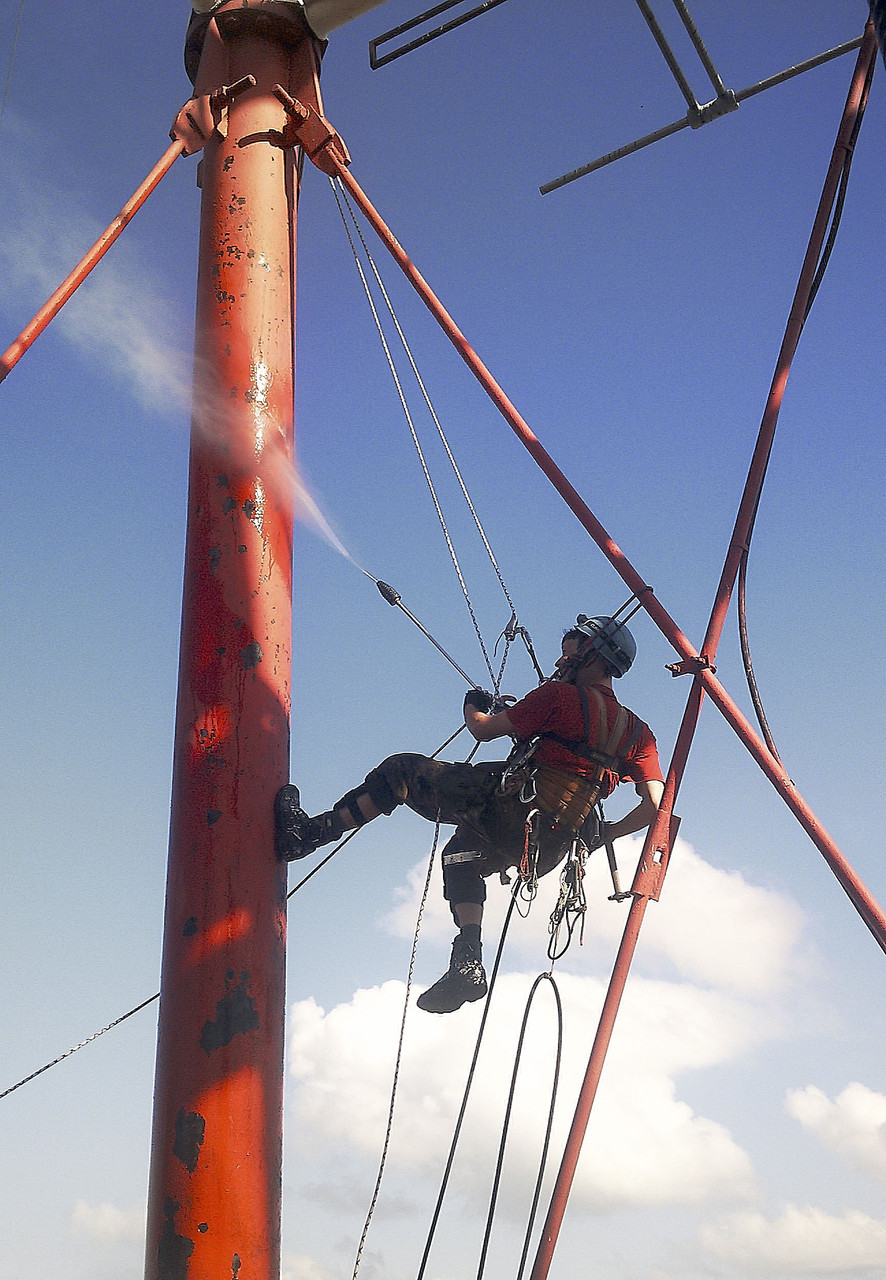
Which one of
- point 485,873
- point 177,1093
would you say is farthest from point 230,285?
point 177,1093

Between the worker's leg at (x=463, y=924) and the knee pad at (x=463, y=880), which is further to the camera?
the knee pad at (x=463, y=880)

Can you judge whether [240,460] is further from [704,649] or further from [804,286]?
[804,286]

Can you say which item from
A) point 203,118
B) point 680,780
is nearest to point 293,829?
point 680,780

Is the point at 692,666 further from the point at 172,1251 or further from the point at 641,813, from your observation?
the point at 172,1251

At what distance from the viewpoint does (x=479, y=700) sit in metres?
6.06

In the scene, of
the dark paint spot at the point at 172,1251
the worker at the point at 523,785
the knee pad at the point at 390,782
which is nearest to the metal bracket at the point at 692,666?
the worker at the point at 523,785

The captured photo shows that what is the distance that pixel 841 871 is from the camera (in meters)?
4.70

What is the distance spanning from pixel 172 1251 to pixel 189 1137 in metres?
0.37

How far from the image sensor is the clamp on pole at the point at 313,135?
20.7 feet

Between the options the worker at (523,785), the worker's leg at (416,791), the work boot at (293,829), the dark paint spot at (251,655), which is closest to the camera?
the work boot at (293,829)

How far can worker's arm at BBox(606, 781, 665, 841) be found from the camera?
19.6 feet

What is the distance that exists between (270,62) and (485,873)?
4.54m

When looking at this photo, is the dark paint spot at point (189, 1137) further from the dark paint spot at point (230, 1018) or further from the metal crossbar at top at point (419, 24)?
the metal crossbar at top at point (419, 24)

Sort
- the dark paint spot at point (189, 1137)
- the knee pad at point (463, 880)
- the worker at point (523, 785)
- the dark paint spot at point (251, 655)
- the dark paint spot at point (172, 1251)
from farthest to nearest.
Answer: the knee pad at point (463, 880), the worker at point (523, 785), the dark paint spot at point (251, 655), the dark paint spot at point (189, 1137), the dark paint spot at point (172, 1251)
